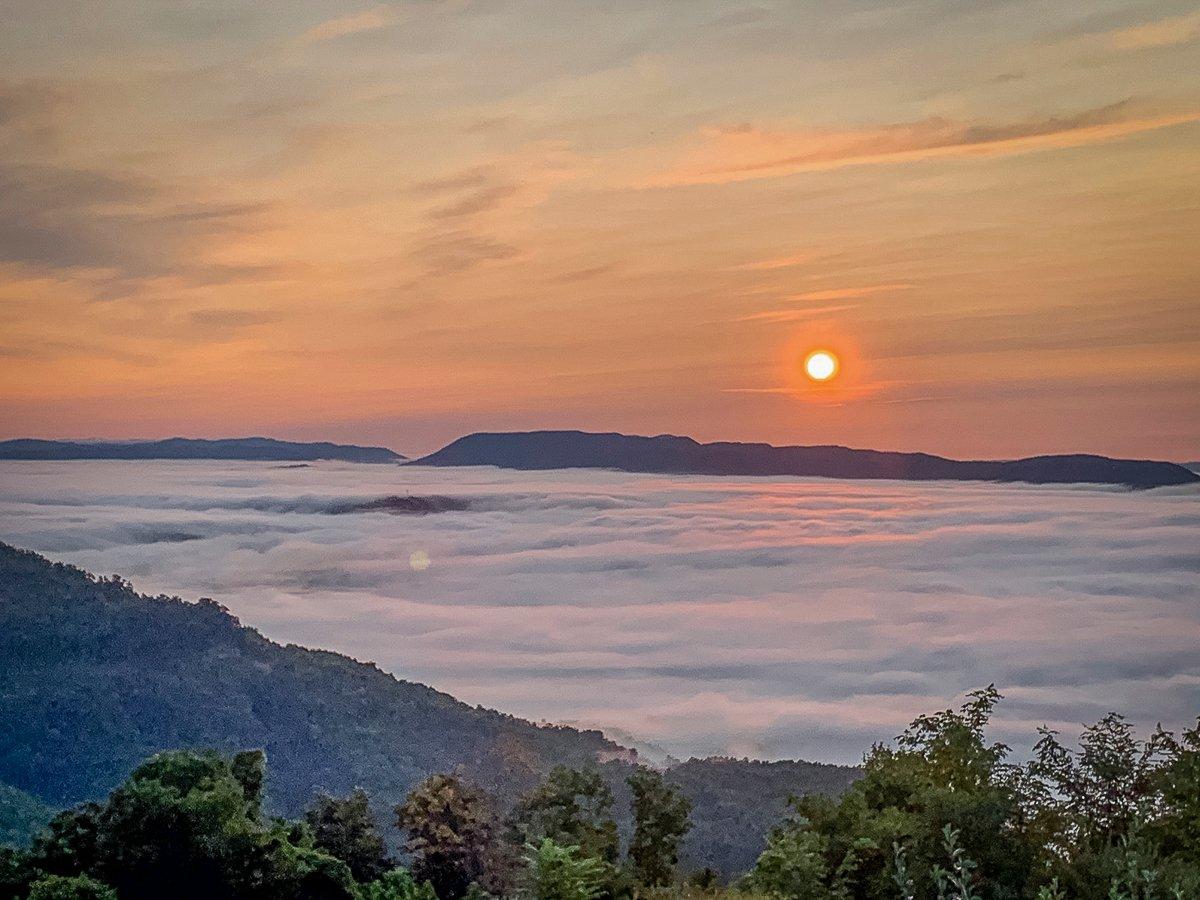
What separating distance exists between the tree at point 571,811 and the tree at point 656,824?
0.95 feet

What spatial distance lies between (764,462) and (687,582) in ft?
41.0

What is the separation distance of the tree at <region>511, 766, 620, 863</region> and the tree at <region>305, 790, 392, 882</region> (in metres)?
2.27

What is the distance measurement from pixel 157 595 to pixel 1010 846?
5727 cm

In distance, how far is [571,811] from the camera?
1278 centimetres

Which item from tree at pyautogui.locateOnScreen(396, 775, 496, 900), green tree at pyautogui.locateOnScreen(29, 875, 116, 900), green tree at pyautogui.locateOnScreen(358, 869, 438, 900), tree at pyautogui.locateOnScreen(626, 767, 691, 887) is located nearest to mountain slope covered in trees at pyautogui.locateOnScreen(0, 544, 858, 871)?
tree at pyautogui.locateOnScreen(396, 775, 496, 900)

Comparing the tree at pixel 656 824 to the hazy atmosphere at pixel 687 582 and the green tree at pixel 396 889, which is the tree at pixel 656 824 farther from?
the hazy atmosphere at pixel 687 582

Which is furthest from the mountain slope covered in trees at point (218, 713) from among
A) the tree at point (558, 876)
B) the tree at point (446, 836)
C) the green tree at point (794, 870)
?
the tree at point (558, 876)

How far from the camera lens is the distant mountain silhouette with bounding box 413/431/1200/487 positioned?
5316cm

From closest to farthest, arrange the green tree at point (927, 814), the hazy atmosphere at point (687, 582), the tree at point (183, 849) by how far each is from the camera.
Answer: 1. the green tree at point (927, 814)
2. the tree at point (183, 849)
3. the hazy atmosphere at point (687, 582)

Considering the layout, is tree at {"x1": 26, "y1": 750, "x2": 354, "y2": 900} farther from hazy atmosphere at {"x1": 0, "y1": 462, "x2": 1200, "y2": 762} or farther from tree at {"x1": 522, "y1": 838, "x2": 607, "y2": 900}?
hazy atmosphere at {"x1": 0, "y1": 462, "x2": 1200, "y2": 762}

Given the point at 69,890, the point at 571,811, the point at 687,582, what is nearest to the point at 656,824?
the point at 571,811

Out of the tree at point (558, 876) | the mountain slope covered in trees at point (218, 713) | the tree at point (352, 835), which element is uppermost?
the tree at point (558, 876)

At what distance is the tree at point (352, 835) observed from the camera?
47.8ft

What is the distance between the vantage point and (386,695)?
5400 cm
